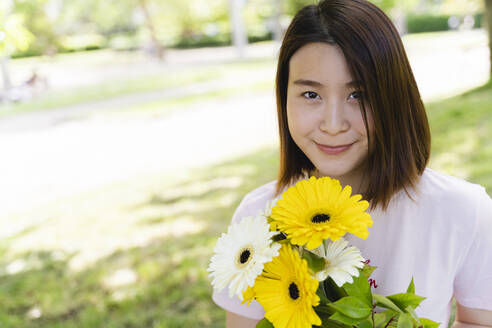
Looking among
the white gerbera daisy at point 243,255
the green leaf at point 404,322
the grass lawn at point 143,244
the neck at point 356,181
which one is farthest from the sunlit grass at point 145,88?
the green leaf at point 404,322

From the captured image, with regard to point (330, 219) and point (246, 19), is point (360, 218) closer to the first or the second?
point (330, 219)

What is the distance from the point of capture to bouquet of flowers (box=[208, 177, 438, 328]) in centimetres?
67

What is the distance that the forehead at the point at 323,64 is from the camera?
3.54ft

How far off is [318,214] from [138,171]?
243 inches

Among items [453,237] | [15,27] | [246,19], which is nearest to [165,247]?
[15,27]

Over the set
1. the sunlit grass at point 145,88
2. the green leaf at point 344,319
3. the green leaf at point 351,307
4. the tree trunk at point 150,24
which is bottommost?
the sunlit grass at point 145,88

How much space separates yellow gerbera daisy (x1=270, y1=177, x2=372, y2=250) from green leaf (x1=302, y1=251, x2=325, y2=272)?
19 mm

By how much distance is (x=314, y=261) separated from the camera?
701 millimetres

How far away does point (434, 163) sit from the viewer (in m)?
4.68

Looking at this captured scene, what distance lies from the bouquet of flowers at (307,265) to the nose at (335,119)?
0.36 m

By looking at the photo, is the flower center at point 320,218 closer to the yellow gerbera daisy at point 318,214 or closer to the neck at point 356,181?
the yellow gerbera daisy at point 318,214

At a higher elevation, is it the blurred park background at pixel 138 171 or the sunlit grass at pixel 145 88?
the sunlit grass at pixel 145 88

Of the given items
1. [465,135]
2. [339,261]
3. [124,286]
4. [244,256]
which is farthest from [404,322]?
[465,135]

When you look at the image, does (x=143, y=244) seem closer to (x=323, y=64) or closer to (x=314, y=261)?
(x=323, y=64)
